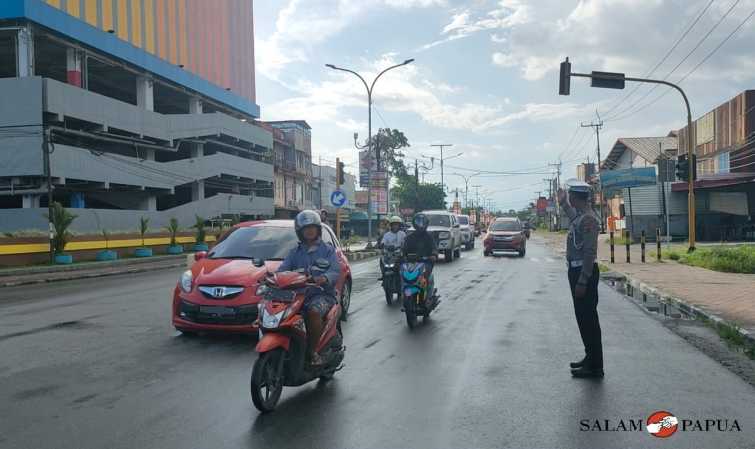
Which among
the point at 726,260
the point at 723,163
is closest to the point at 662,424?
the point at 726,260

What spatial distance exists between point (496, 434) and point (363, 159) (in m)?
41.0

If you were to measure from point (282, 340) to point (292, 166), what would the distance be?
6260 cm

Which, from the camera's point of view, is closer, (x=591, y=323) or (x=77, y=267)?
(x=591, y=323)

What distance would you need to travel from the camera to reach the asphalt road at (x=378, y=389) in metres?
4.61

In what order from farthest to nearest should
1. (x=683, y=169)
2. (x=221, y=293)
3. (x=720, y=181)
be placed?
(x=720, y=181) < (x=683, y=169) < (x=221, y=293)

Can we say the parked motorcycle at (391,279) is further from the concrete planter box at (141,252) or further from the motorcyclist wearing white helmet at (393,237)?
the concrete planter box at (141,252)

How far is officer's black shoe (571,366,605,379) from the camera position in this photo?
6422 millimetres

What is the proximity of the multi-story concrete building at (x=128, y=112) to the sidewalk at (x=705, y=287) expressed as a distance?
24114 millimetres

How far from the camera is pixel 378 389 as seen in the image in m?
5.93

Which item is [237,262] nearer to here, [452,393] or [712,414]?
[452,393]

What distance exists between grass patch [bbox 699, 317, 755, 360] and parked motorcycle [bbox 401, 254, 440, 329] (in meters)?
4.19

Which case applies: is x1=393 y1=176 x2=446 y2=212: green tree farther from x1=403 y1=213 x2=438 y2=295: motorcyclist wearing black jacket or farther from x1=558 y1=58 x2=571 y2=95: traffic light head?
x1=403 y1=213 x2=438 y2=295: motorcyclist wearing black jacket

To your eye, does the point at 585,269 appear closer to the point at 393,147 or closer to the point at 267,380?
the point at 267,380

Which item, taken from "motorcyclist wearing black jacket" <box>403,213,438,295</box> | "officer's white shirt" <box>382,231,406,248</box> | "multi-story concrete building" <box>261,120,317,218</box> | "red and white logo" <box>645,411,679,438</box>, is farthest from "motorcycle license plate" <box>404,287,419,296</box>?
"multi-story concrete building" <box>261,120,317,218</box>
